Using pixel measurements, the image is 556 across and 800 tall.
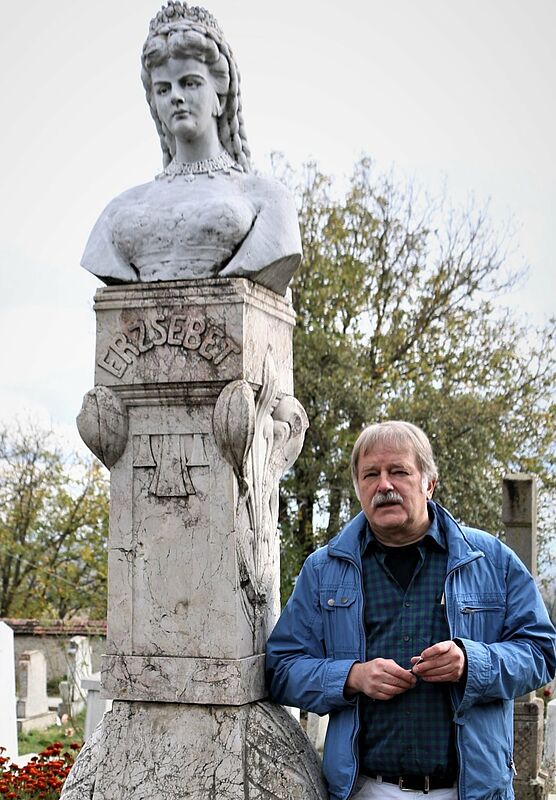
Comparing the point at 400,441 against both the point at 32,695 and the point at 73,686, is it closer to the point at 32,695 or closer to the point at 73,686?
the point at 73,686

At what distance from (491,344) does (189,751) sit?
13.7 m

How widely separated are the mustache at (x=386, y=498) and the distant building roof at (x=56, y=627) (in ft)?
55.1

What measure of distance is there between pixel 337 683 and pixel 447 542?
0.61 meters

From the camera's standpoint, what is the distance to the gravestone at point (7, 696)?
33.4 feet

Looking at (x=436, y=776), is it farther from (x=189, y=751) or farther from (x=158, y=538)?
(x=158, y=538)

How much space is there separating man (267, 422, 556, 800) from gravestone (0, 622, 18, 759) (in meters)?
6.87

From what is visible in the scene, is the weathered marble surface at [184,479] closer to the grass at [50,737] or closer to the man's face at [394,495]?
the man's face at [394,495]

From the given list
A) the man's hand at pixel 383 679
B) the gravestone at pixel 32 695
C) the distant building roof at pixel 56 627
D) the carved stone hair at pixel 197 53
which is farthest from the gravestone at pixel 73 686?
the man's hand at pixel 383 679

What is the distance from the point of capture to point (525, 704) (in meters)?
8.67

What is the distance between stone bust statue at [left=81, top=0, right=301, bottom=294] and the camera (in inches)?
173

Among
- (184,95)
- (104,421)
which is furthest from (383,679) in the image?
(184,95)

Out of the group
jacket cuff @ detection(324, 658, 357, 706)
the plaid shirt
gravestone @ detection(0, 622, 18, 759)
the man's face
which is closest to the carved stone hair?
the man's face

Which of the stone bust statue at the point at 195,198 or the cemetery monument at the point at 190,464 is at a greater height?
the stone bust statue at the point at 195,198

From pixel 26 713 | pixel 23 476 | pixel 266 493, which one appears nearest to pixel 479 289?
pixel 26 713
